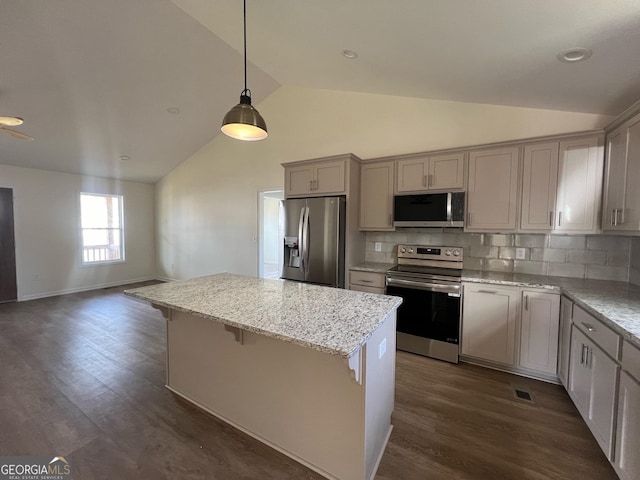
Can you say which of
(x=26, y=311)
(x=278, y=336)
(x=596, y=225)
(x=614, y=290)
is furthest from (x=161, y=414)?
(x=26, y=311)

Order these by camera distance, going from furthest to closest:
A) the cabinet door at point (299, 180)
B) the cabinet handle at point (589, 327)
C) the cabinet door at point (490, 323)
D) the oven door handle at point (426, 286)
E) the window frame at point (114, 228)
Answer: the window frame at point (114, 228), the cabinet door at point (299, 180), the oven door handle at point (426, 286), the cabinet door at point (490, 323), the cabinet handle at point (589, 327)

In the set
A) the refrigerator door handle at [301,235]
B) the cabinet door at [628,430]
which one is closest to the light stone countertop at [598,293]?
the cabinet door at [628,430]

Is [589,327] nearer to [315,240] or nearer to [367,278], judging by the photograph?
[367,278]

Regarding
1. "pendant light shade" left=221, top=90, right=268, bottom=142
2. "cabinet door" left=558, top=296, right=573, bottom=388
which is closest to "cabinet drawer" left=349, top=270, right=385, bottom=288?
"cabinet door" left=558, top=296, right=573, bottom=388

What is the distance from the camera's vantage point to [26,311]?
437 cm

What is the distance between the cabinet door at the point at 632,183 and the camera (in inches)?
74.3

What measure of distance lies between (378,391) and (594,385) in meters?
1.43

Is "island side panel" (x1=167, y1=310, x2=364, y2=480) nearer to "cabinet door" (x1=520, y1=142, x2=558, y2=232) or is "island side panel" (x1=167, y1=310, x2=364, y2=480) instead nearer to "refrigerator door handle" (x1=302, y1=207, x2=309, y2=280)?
"refrigerator door handle" (x1=302, y1=207, x2=309, y2=280)

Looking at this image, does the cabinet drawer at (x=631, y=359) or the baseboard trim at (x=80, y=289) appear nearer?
the cabinet drawer at (x=631, y=359)

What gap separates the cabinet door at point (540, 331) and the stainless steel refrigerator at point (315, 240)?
73.3 inches

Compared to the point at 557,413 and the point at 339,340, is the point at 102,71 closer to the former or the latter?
the point at 339,340

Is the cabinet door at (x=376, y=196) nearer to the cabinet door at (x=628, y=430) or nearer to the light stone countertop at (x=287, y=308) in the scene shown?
the light stone countertop at (x=287, y=308)

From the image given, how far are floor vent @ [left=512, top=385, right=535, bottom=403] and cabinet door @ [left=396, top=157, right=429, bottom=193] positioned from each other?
213 centimetres

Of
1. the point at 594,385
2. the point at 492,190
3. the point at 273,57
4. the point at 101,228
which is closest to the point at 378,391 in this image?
the point at 594,385
